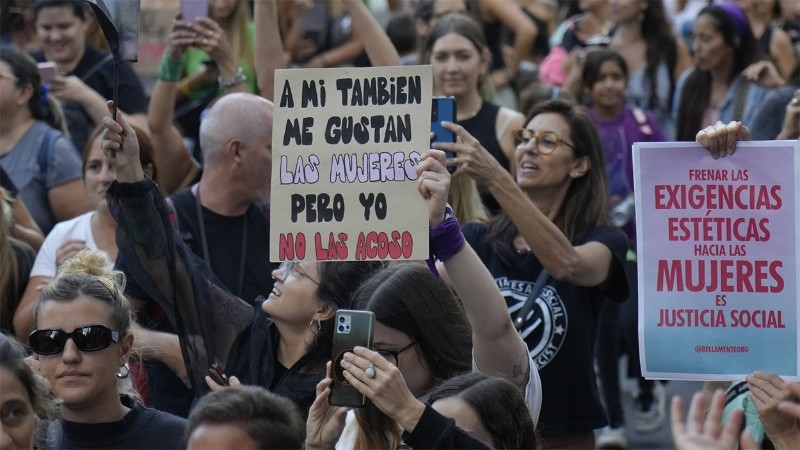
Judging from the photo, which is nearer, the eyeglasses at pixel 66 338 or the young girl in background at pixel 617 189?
the eyeglasses at pixel 66 338

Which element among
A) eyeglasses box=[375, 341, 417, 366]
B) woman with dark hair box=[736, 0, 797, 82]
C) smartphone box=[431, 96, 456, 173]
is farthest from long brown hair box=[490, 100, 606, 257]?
woman with dark hair box=[736, 0, 797, 82]

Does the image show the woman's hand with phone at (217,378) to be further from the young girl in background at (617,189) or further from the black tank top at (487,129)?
the young girl in background at (617,189)

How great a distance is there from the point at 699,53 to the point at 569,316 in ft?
11.1

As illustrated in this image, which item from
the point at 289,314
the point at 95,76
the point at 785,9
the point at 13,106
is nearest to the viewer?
the point at 289,314

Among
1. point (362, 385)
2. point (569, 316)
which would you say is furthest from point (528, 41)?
point (362, 385)

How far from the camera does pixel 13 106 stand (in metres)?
6.98

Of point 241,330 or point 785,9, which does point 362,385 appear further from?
point 785,9

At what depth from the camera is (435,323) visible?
4391 millimetres

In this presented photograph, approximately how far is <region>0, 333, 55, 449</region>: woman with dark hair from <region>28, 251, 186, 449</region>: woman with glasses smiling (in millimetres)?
310

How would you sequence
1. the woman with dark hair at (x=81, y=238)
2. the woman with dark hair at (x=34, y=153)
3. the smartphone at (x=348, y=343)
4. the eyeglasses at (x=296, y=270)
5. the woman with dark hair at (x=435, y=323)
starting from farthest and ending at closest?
the woman with dark hair at (x=34, y=153)
the woman with dark hair at (x=81, y=238)
the eyeglasses at (x=296, y=270)
the woman with dark hair at (x=435, y=323)
the smartphone at (x=348, y=343)

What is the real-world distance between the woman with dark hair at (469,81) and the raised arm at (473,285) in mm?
2196

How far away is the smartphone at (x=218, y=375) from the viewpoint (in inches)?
179

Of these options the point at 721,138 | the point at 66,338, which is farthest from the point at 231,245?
the point at 721,138

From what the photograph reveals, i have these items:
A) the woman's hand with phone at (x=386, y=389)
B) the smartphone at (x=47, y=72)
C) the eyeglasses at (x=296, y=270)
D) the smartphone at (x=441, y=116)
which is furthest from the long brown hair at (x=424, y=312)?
the smartphone at (x=47, y=72)
